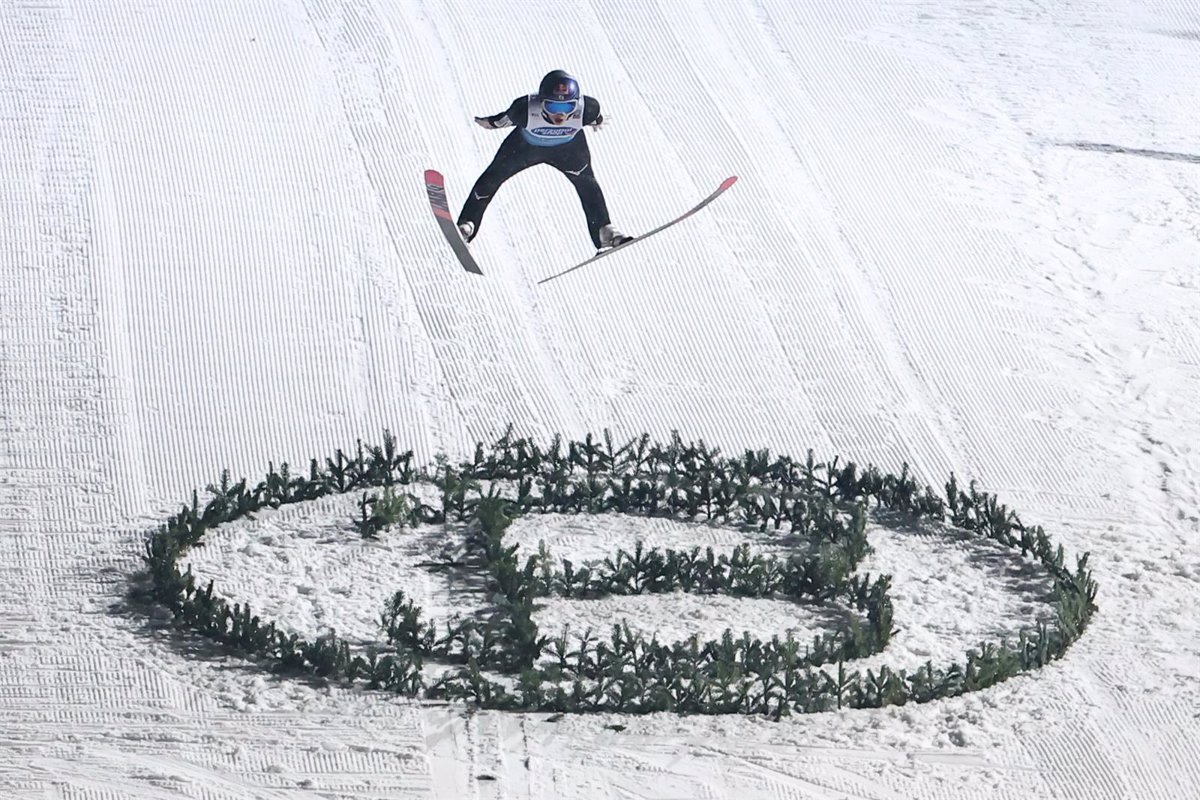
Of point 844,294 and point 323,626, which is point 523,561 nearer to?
point 323,626

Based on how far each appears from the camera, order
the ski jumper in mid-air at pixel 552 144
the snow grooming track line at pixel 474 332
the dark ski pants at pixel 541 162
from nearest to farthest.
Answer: the ski jumper in mid-air at pixel 552 144 → the dark ski pants at pixel 541 162 → the snow grooming track line at pixel 474 332

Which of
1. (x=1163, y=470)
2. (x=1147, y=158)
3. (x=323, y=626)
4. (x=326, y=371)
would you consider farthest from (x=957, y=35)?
(x=323, y=626)

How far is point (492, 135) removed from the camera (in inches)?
674

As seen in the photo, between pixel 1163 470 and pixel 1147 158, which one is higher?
pixel 1147 158

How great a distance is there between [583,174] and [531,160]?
0.45m

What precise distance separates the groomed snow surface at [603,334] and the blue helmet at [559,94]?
2648 millimetres

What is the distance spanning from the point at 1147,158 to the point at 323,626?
981 centimetres

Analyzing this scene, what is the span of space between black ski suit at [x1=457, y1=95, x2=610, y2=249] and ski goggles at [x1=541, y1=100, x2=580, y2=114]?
0.07 meters

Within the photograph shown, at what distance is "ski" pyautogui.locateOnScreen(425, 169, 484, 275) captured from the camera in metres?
12.5

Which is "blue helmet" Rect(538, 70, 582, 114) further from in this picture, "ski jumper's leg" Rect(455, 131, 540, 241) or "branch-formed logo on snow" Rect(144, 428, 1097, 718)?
"branch-formed logo on snow" Rect(144, 428, 1097, 718)

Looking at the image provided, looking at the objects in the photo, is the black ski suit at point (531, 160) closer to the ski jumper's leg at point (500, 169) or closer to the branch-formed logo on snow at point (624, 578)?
the ski jumper's leg at point (500, 169)

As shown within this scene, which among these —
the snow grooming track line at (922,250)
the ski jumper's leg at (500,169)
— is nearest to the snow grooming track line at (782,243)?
the snow grooming track line at (922,250)

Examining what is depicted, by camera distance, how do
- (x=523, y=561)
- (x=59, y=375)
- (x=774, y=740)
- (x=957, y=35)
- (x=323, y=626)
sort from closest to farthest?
(x=774, y=740) < (x=323, y=626) < (x=523, y=561) < (x=59, y=375) < (x=957, y=35)

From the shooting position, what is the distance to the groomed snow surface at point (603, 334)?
10398 mm
